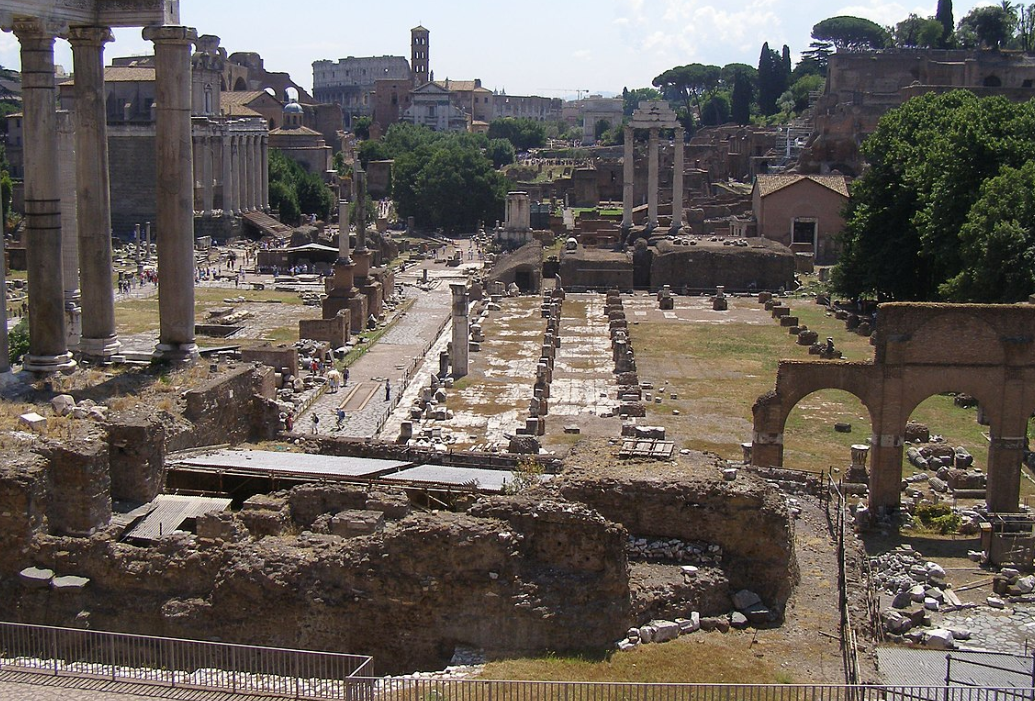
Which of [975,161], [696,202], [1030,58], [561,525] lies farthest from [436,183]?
[561,525]

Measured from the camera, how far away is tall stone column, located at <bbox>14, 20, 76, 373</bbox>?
818 inches

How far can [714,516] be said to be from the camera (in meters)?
16.8

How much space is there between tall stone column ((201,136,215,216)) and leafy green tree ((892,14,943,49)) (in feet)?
212

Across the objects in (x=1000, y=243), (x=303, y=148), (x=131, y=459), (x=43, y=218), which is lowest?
(x=131, y=459)

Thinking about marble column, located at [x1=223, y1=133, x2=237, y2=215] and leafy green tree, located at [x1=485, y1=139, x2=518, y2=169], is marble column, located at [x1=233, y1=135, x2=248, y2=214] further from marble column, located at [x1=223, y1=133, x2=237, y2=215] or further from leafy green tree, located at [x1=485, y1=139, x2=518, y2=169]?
leafy green tree, located at [x1=485, y1=139, x2=518, y2=169]

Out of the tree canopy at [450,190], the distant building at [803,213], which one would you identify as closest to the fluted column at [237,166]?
the tree canopy at [450,190]

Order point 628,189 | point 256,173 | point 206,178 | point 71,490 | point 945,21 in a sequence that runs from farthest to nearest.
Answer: point 945,21 → point 256,173 → point 206,178 → point 628,189 → point 71,490

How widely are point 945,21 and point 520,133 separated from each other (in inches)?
2473

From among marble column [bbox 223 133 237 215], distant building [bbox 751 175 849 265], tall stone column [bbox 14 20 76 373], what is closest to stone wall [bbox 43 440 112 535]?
tall stone column [bbox 14 20 76 373]

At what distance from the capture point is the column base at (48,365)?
20984 mm

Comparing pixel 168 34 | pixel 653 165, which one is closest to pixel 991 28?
pixel 653 165

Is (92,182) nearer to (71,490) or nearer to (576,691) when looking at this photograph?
(71,490)

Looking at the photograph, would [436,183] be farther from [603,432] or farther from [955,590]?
[955,590]

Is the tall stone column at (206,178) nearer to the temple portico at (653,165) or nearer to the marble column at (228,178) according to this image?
the marble column at (228,178)
